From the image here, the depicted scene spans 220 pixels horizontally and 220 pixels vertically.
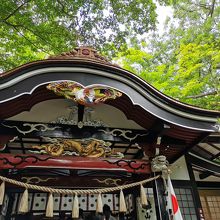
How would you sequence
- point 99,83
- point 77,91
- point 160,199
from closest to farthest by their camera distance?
point 77,91
point 99,83
point 160,199

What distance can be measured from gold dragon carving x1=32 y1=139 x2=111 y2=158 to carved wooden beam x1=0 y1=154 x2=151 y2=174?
0.12 meters

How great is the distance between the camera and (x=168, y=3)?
9.03 metres

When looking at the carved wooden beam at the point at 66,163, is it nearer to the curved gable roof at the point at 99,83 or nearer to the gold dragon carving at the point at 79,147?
the gold dragon carving at the point at 79,147

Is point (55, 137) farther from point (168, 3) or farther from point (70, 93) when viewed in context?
point (168, 3)

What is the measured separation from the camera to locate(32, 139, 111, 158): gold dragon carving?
13.3 ft

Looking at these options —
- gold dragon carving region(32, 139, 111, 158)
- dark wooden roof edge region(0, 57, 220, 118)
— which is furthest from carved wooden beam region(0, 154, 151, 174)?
dark wooden roof edge region(0, 57, 220, 118)

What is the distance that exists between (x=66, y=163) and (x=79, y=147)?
39 cm

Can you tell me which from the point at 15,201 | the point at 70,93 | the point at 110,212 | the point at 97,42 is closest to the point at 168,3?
the point at 97,42

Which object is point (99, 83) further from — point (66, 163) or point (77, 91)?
point (66, 163)

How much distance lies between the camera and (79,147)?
4.16 m

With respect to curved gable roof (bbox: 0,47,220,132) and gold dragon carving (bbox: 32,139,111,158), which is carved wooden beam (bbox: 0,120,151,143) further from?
curved gable roof (bbox: 0,47,220,132)

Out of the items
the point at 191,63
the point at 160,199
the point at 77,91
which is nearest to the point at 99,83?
the point at 77,91

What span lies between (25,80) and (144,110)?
2.10m

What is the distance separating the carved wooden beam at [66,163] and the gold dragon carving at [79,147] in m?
0.12
